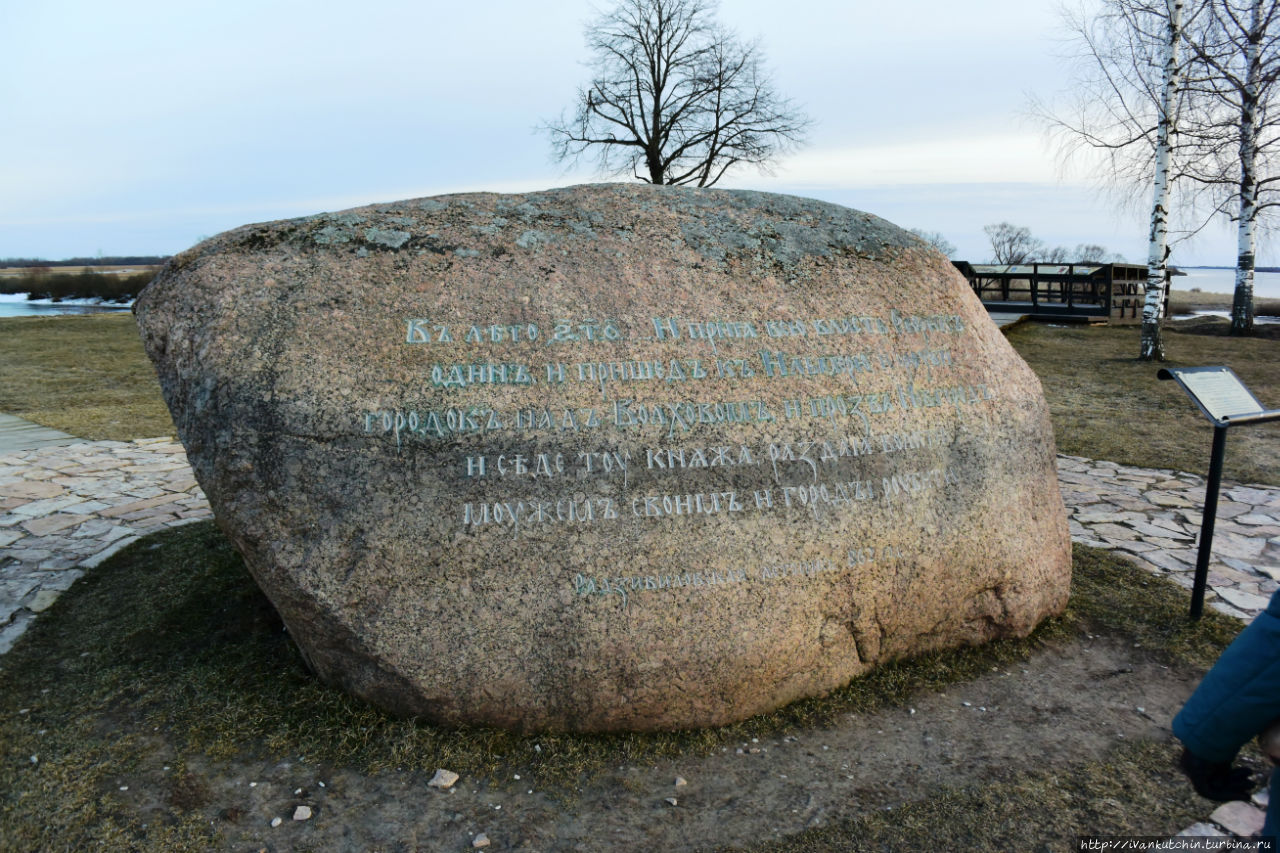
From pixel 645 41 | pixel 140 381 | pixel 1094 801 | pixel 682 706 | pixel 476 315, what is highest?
pixel 645 41

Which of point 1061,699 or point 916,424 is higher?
point 916,424

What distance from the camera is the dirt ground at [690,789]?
106 inches

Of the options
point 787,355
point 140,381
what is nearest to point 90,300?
point 140,381

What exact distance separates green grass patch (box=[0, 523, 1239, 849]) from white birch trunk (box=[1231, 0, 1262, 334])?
13349mm

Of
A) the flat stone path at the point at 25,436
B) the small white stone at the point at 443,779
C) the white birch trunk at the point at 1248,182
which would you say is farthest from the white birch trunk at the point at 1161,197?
the flat stone path at the point at 25,436

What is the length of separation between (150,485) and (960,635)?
22.1ft

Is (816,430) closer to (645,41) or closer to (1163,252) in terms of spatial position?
(1163,252)

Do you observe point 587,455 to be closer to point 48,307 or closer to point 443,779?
point 443,779

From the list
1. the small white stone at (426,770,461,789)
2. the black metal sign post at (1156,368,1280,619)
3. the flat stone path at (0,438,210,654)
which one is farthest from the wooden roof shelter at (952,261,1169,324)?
the small white stone at (426,770,461,789)

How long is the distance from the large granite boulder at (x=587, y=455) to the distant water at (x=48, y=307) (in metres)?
25.1

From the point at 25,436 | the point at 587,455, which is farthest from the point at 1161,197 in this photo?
the point at 25,436

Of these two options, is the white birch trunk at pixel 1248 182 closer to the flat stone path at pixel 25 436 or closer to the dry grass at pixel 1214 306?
the dry grass at pixel 1214 306

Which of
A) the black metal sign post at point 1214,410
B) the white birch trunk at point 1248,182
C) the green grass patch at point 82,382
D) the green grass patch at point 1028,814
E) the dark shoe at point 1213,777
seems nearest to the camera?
the dark shoe at point 1213,777

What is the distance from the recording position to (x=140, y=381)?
1196 cm
